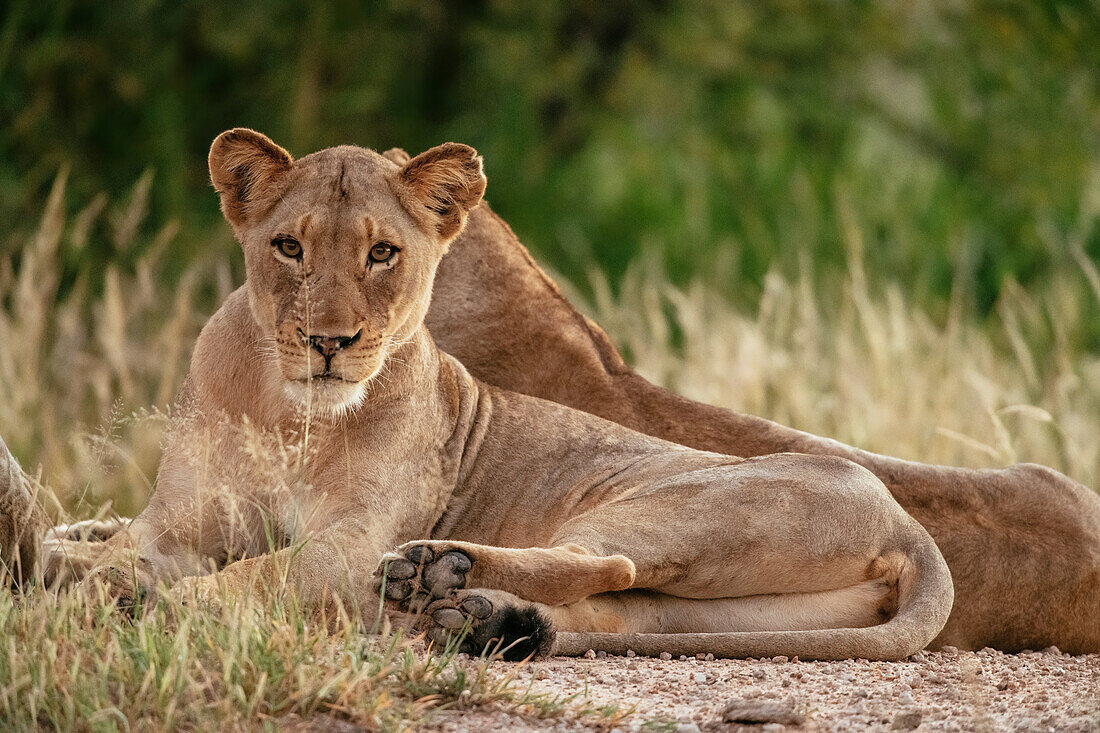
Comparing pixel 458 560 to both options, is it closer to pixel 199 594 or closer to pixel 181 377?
pixel 199 594

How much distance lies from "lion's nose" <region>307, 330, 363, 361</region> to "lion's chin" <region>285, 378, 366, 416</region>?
10 centimetres

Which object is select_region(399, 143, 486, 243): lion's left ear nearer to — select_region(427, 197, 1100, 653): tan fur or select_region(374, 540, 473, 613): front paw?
select_region(427, 197, 1100, 653): tan fur

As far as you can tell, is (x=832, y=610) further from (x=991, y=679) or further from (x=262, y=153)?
(x=262, y=153)

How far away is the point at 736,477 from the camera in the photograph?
14.0 ft

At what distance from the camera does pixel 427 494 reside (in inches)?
178

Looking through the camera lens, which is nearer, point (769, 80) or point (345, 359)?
point (345, 359)

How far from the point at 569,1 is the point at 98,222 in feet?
16.0

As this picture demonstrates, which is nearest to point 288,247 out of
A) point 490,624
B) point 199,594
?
point 199,594

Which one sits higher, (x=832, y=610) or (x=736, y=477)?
(x=736, y=477)

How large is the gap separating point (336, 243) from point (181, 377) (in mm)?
3861

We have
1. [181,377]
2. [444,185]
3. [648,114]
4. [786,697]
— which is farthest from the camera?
[648,114]

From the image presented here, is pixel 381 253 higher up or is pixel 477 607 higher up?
pixel 381 253

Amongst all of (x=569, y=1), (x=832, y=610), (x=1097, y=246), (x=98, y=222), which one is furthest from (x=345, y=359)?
(x=569, y=1)

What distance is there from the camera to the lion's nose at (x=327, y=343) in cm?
400
